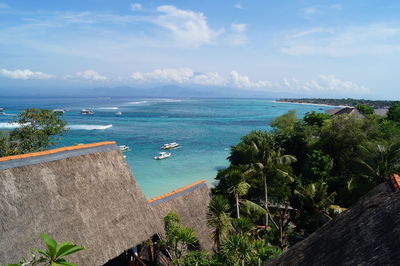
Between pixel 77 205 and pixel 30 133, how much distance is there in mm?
8923

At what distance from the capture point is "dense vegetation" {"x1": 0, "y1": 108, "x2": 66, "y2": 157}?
14141mm

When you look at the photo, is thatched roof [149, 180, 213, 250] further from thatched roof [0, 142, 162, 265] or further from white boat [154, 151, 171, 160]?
white boat [154, 151, 171, 160]

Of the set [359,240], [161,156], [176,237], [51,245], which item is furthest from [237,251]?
[161,156]

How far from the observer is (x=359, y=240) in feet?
14.5

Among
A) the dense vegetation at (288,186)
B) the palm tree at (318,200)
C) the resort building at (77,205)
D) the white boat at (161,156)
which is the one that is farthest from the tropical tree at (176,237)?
the white boat at (161,156)

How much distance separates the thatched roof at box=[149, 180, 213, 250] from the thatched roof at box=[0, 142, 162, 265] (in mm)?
1132

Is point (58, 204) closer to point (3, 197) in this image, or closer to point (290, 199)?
point (3, 197)

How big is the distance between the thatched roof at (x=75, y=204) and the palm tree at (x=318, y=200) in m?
9.17

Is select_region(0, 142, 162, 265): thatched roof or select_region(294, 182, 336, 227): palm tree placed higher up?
select_region(0, 142, 162, 265): thatched roof

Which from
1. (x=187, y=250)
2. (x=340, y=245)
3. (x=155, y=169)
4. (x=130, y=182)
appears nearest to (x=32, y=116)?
(x=130, y=182)

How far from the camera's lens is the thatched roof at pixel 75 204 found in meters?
6.50

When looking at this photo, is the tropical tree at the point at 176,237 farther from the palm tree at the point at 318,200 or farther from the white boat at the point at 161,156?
the white boat at the point at 161,156

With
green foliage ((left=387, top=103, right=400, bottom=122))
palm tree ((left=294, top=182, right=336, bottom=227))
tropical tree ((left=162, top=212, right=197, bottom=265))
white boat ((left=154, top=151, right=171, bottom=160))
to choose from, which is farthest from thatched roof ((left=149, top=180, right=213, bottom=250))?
green foliage ((left=387, top=103, right=400, bottom=122))

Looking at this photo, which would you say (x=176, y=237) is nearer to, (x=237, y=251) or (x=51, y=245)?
(x=237, y=251)
